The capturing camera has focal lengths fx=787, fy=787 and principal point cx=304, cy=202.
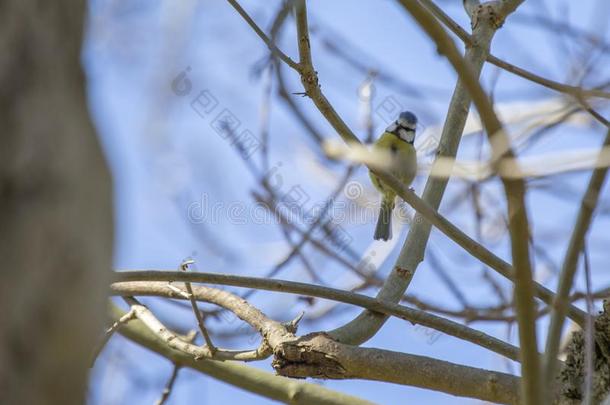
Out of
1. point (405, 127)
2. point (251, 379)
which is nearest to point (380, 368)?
point (251, 379)

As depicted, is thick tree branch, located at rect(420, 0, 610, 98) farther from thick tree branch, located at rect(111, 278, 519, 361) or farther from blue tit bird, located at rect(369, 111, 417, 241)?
blue tit bird, located at rect(369, 111, 417, 241)

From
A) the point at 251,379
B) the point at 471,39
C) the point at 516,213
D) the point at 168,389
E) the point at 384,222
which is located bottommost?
the point at 168,389

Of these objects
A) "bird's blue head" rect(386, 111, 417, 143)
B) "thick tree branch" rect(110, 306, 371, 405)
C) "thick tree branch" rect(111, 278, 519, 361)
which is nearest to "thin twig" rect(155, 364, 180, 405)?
"thick tree branch" rect(110, 306, 371, 405)

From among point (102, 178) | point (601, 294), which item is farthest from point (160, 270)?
point (601, 294)

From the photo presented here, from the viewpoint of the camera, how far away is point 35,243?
644 mm

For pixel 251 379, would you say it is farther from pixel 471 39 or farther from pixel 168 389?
pixel 471 39

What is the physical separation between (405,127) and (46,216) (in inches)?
195

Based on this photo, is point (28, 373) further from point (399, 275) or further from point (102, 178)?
point (399, 275)

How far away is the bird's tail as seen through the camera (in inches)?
184

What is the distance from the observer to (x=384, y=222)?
4.84 meters

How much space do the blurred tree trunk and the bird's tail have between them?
392 centimetres

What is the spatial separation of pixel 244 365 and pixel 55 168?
2.17m

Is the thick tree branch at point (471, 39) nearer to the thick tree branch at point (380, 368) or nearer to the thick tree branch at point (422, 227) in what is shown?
the thick tree branch at point (422, 227)

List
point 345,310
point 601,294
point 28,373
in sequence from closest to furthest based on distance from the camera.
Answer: point 28,373 < point 601,294 < point 345,310
